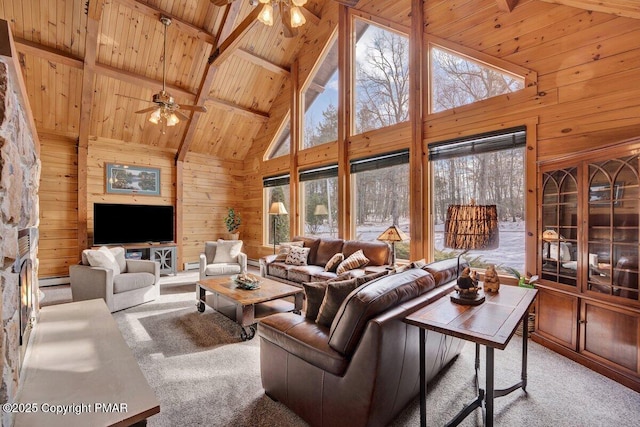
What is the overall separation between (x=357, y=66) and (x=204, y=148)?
13.8 ft

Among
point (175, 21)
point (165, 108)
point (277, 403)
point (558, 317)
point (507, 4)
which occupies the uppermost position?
point (175, 21)

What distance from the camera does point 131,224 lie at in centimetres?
615

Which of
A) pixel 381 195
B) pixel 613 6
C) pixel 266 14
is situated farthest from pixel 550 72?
pixel 266 14

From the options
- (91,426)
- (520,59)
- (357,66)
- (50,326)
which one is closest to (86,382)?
(91,426)

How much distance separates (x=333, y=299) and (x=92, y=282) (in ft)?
11.5

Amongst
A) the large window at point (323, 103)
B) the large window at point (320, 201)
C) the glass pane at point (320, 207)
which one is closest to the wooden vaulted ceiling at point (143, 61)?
the large window at point (323, 103)

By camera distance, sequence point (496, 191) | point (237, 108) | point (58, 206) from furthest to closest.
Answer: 1. point (237, 108)
2. point (58, 206)
3. point (496, 191)

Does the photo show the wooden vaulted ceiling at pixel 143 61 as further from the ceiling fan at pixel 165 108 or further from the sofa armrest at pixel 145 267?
the sofa armrest at pixel 145 267

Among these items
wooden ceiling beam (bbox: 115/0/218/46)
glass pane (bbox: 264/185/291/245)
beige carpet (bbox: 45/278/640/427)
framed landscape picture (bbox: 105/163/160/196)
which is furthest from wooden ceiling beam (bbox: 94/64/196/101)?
beige carpet (bbox: 45/278/640/427)

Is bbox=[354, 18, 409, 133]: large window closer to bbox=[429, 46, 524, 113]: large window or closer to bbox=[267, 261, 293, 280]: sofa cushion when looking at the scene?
bbox=[429, 46, 524, 113]: large window

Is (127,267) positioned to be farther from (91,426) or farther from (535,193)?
(535,193)

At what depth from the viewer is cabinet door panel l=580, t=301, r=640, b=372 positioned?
7.61 ft

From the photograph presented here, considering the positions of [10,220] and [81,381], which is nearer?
[10,220]

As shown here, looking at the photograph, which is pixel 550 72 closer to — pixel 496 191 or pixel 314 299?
pixel 496 191
